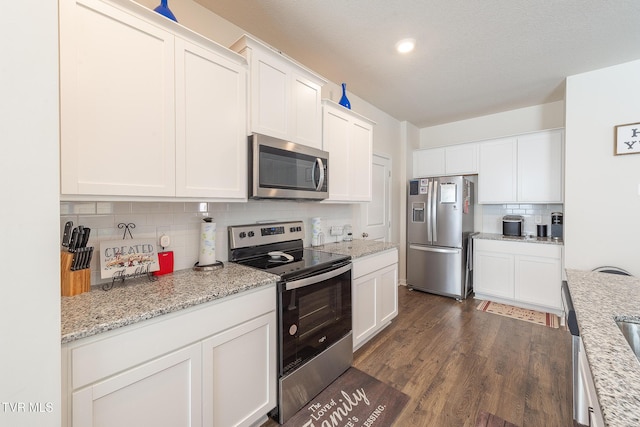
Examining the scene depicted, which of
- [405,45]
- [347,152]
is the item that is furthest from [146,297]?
[405,45]

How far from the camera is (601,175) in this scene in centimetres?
268

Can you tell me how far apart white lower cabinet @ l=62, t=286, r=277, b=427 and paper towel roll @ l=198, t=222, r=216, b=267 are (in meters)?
0.47

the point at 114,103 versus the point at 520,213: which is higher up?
the point at 114,103

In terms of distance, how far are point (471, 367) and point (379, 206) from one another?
2.19m

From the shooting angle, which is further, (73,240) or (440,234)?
(440,234)

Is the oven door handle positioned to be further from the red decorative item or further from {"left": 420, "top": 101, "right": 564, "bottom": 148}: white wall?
{"left": 420, "top": 101, "right": 564, "bottom": 148}: white wall

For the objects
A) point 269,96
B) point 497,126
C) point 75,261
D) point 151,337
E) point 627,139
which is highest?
point 497,126

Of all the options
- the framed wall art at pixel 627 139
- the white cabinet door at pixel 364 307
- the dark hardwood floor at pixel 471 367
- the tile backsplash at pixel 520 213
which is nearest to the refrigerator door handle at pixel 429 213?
the tile backsplash at pixel 520 213

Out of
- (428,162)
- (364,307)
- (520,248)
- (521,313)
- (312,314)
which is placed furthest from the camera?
(428,162)

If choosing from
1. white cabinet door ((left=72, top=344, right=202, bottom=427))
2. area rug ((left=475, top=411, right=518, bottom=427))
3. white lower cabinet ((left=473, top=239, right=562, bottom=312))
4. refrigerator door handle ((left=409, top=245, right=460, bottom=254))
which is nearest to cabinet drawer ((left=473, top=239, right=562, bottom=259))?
white lower cabinet ((left=473, top=239, right=562, bottom=312))

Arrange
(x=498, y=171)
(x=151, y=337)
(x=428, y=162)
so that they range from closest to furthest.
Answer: (x=151, y=337) < (x=498, y=171) < (x=428, y=162)

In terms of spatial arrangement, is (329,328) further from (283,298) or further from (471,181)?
(471,181)

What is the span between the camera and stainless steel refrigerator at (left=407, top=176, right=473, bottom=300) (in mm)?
3594

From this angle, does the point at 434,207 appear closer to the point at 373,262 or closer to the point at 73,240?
the point at 373,262
